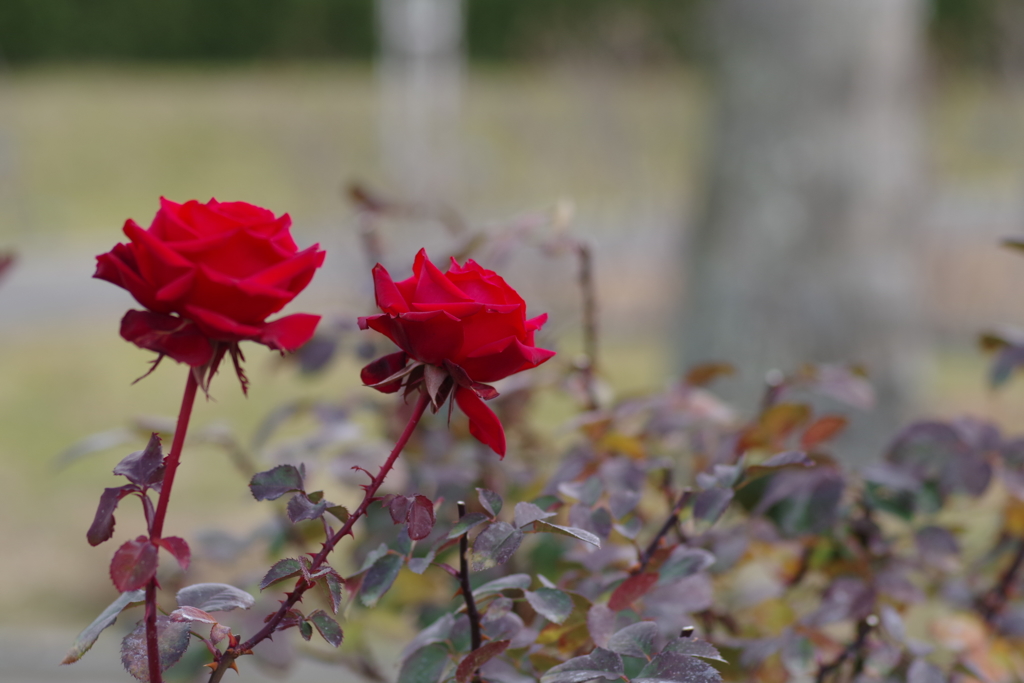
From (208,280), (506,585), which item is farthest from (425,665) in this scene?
(208,280)

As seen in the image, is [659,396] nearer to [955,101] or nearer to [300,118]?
[300,118]

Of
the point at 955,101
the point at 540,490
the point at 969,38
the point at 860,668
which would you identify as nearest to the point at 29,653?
the point at 540,490

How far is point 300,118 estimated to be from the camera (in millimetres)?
8641

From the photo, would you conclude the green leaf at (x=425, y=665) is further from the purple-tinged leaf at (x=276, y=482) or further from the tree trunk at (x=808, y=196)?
the tree trunk at (x=808, y=196)

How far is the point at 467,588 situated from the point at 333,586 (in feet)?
0.28

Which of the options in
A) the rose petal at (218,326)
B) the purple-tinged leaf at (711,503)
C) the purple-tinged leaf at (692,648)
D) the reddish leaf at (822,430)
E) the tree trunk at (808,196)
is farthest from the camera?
the tree trunk at (808,196)

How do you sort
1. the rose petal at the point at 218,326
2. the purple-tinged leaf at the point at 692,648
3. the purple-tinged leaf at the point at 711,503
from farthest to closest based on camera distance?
1. the purple-tinged leaf at the point at 711,503
2. the purple-tinged leaf at the point at 692,648
3. the rose petal at the point at 218,326

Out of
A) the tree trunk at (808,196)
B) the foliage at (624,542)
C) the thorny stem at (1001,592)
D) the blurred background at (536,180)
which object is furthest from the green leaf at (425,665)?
the tree trunk at (808,196)

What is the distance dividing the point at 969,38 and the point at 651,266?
9.95 meters

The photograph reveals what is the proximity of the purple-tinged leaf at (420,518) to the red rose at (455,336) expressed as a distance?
0.16 feet

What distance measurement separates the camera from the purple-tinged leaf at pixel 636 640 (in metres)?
0.60

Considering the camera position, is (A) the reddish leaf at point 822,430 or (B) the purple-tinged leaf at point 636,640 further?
(A) the reddish leaf at point 822,430

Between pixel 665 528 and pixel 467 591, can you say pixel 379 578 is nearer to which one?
pixel 467 591

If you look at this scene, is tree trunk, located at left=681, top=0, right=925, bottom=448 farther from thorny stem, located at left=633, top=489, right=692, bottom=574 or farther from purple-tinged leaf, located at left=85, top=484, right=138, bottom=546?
purple-tinged leaf, located at left=85, top=484, right=138, bottom=546
